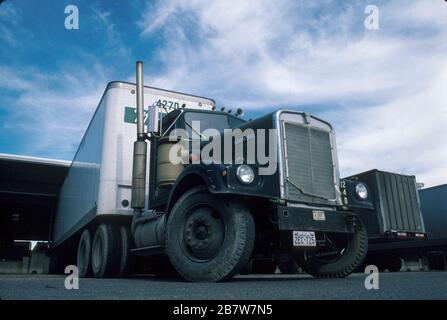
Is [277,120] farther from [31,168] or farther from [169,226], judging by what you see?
[31,168]

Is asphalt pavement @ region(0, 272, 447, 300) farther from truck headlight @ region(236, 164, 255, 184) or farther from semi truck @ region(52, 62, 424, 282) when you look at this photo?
truck headlight @ region(236, 164, 255, 184)

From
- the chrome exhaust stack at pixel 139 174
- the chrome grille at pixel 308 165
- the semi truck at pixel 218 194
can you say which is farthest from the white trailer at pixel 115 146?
the chrome grille at pixel 308 165

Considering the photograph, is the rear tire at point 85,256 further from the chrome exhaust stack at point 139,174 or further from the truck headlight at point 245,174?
the truck headlight at point 245,174

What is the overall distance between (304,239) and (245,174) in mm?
933

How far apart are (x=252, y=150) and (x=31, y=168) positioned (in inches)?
477

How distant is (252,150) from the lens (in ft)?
16.3

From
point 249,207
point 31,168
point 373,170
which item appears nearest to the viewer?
point 249,207

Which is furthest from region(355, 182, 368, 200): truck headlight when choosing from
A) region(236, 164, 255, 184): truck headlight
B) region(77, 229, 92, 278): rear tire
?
region(77, 229, 92, 278): rear tire

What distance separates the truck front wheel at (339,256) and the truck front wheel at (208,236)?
4.43ft

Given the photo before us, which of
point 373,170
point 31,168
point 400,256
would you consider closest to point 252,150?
point 373,170

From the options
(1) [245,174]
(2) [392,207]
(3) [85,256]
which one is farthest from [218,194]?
(2) [392,207]

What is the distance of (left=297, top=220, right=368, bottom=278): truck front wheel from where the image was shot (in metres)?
5.08

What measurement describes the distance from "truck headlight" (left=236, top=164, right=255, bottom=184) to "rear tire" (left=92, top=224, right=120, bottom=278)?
3734 mm
